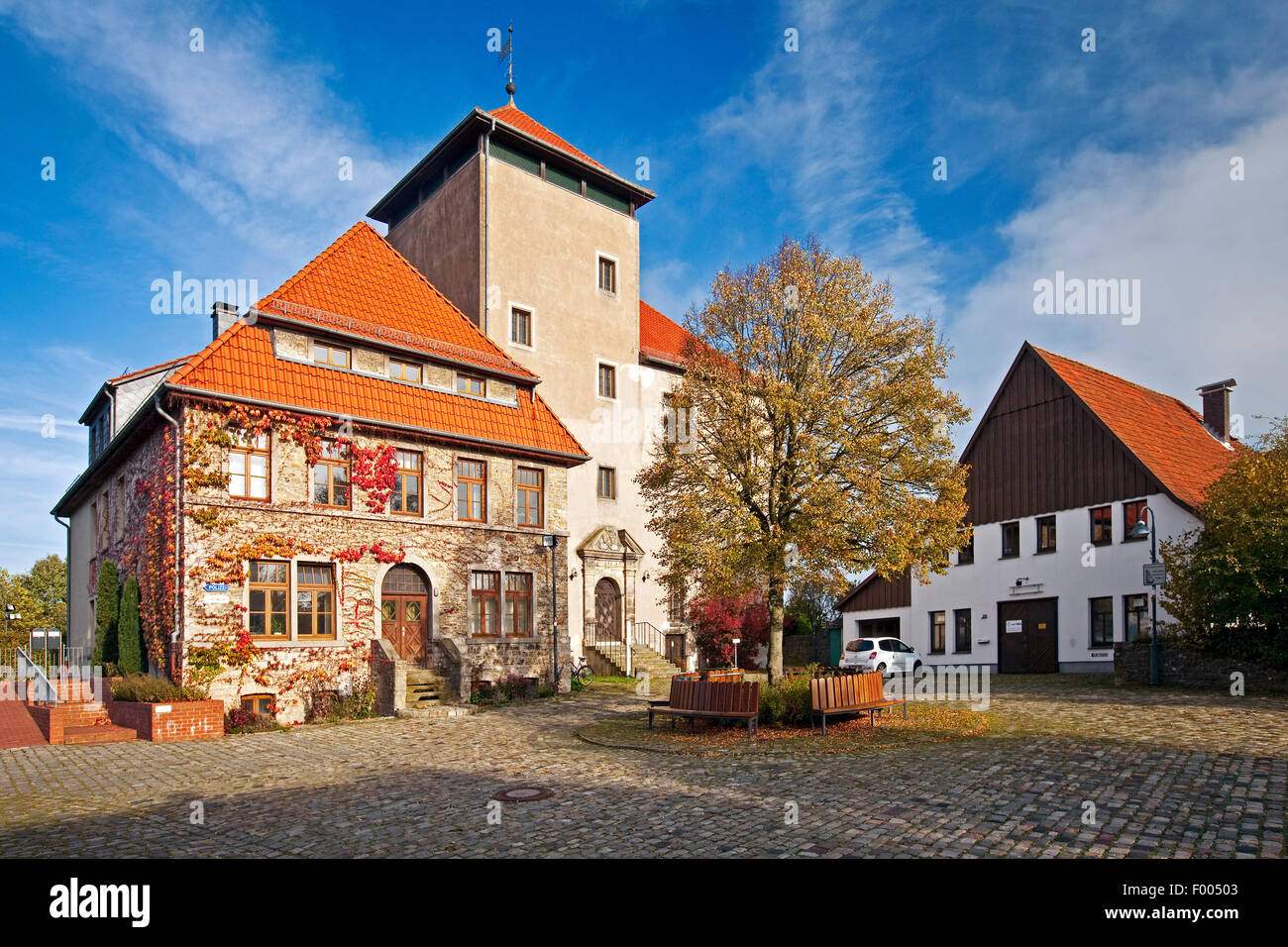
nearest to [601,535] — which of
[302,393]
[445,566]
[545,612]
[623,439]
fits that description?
[623,439]

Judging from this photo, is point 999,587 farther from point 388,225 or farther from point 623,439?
point 388,225

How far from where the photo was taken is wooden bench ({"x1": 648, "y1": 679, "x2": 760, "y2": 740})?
1448cm

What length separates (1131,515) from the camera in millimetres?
27016

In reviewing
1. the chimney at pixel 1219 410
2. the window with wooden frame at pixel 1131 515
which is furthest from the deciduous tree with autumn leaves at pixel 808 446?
the chimney at pixel 1219 410

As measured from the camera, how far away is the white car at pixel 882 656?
28.6 m

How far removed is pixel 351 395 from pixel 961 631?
23153mm

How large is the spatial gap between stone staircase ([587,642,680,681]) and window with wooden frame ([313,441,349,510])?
11298 mm

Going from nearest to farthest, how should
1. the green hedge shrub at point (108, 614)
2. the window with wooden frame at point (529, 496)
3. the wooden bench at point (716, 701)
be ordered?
1. the wooden bench at point (716, 701)
2. the green hedge shrub at point (108, 614)
3. the window with wooden frame at point (529, 496)

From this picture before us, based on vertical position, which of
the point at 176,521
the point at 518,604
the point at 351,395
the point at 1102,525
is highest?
the point at 351,395

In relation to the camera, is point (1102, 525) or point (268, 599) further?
point (1102, 525)

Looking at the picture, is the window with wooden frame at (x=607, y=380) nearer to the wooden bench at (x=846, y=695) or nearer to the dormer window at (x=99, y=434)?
the dormer window at (x=99, y=434)

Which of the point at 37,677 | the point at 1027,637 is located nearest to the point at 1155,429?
the point at 1027,637

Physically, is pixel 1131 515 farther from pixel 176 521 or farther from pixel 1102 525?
pixel 176 521

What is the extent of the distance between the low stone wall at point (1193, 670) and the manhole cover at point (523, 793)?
17728 mm
